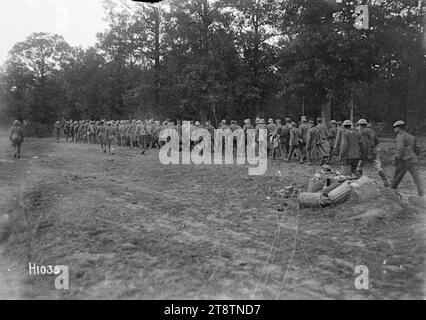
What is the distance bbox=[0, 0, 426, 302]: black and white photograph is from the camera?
5633 millimetres

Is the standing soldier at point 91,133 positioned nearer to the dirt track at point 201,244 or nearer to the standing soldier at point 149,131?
the standing soldier at point 149,131

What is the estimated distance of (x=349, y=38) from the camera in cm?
2355

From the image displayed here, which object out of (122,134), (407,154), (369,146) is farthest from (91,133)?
(407,154)

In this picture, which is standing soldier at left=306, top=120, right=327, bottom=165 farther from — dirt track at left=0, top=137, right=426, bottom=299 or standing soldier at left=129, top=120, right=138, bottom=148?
standing soldier at left=129, top=120, right=138, bottom=148

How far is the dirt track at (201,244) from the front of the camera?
17.6 ft

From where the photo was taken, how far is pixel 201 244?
711 centimetres

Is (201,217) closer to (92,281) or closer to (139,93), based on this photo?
(92,281)

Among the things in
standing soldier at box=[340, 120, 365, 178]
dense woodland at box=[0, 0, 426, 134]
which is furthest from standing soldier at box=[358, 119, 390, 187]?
dense woodland at box=[0, 0, 426, 134]

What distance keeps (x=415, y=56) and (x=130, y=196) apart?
25.9m

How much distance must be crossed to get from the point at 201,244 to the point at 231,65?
27.1m

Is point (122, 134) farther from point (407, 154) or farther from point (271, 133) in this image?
point (407, 154)

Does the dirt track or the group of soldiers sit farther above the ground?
the group of soldiers

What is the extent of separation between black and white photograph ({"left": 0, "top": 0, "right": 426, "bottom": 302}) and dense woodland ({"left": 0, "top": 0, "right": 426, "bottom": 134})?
0.50 ft

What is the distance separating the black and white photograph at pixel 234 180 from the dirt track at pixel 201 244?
1.4 inches
